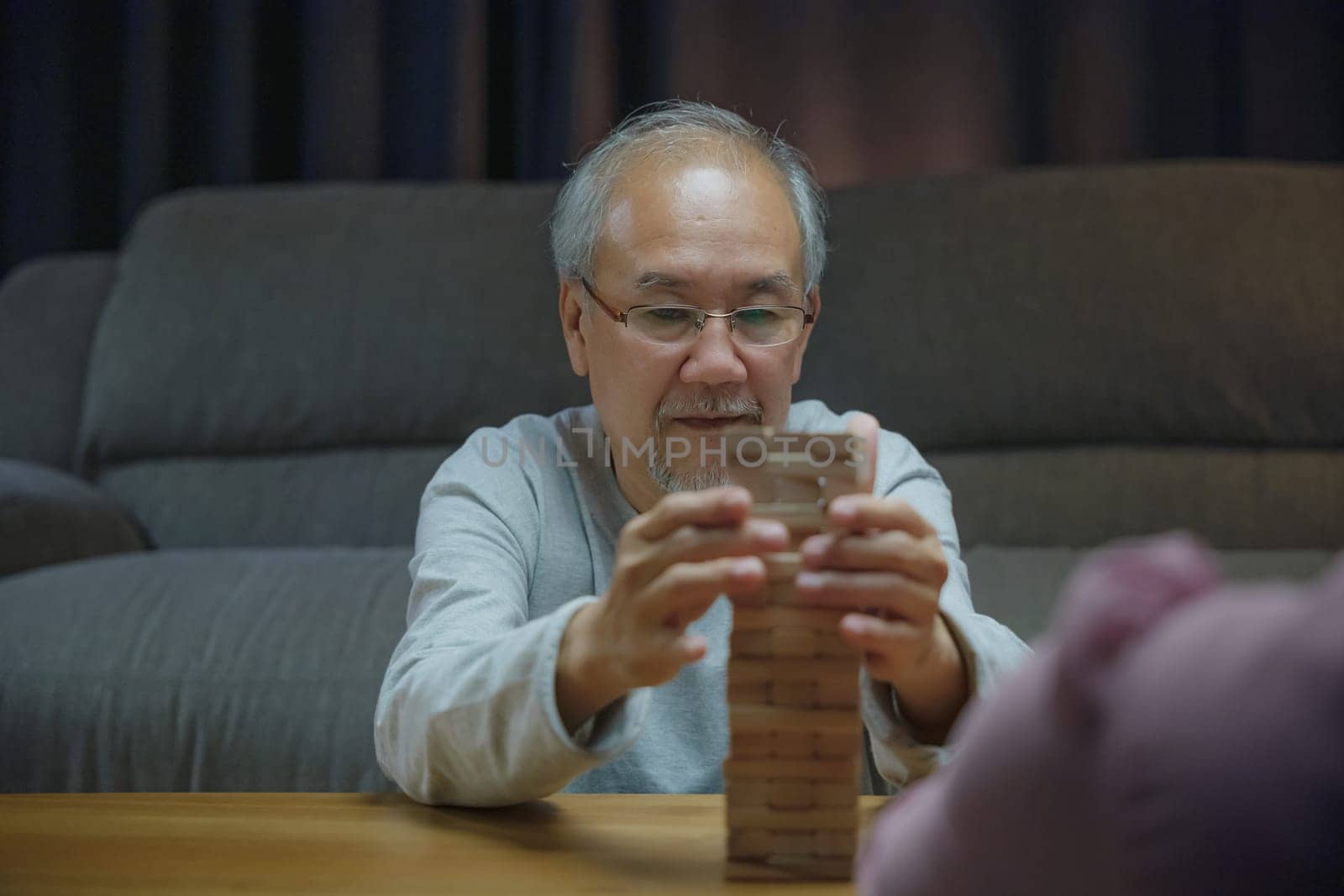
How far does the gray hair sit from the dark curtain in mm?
1331

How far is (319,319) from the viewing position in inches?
93.9

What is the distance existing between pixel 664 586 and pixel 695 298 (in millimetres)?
682

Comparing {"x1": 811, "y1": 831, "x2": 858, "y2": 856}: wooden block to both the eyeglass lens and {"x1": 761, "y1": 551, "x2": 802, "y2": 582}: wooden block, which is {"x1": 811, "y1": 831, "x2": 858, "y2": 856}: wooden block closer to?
{"x1": 761, "y1": 551, "x2": 802, "y2": 582}: wooden block

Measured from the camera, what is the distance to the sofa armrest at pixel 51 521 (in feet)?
6.40

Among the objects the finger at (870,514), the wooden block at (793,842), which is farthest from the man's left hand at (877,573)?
the wooden block at (793,842)

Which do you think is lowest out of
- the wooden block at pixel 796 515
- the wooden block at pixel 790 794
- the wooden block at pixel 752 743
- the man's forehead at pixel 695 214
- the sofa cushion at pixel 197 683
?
the sofa cushion at pixel 197 683

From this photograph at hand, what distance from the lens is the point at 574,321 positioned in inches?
59.6

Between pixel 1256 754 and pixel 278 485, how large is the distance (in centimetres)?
220

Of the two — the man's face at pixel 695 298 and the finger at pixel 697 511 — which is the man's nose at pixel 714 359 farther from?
the finger at pixel 697 511

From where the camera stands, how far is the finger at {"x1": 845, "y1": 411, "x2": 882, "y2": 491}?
0.66m

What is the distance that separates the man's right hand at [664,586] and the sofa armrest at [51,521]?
147 cm

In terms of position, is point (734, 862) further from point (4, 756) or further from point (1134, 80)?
point (1134, 80)

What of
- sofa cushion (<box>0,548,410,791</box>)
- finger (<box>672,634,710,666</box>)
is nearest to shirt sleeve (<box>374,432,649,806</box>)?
finger (<box>672,634,710,666</box>)

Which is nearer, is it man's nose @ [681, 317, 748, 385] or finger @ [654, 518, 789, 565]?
finger @ [654, 518, 789, 565]
